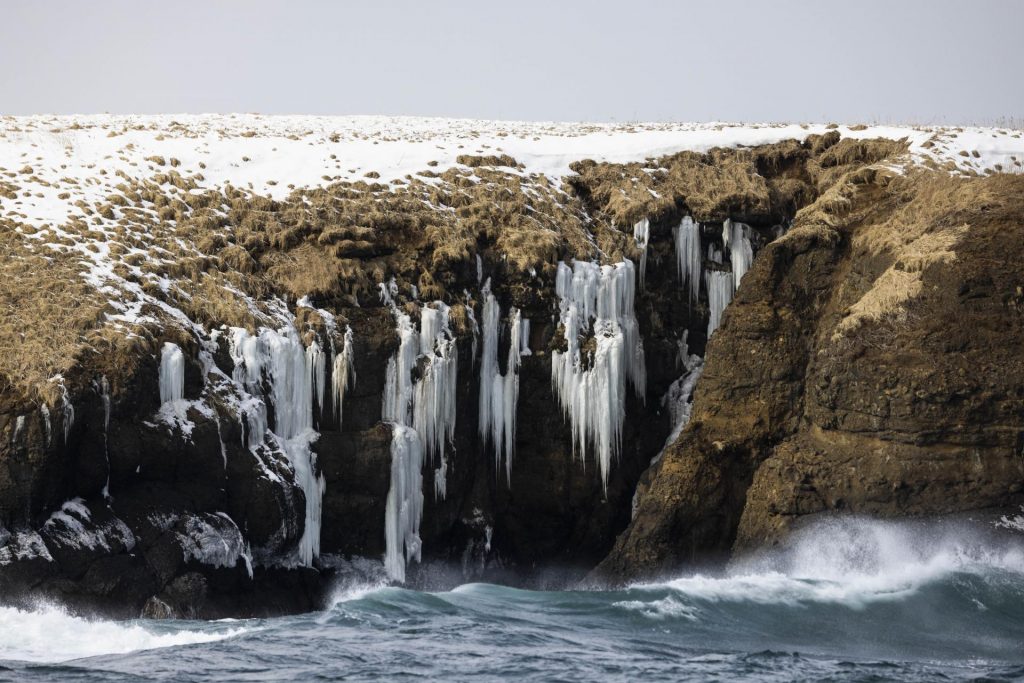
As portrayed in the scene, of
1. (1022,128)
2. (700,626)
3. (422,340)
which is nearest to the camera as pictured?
(700,626)

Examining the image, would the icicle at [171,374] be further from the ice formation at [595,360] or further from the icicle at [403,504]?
the ice formation at [595,360]

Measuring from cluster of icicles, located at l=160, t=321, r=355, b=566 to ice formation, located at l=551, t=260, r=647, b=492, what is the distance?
519 centimetres

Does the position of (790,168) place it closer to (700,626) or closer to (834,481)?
(834,481)

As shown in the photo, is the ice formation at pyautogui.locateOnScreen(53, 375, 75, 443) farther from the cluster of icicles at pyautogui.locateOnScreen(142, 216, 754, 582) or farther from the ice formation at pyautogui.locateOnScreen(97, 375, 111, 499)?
the cluster of icicles at pyautogui.locateOnScreen(142, 216, 754, 582)

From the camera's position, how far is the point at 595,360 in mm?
33062

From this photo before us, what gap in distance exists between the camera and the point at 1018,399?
29594 mm

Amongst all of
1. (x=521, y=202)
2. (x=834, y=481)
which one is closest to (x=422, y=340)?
(x=521, y=202)

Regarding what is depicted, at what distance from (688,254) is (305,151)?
1043 cm

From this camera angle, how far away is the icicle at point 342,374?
30797 mm

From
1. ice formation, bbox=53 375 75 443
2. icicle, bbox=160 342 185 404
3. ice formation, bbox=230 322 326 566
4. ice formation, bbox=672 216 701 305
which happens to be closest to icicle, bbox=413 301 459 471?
ice formation, bbox=230 322 326 566

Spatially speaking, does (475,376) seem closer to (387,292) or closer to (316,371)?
(387,292)

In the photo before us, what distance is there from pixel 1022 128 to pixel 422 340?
19931 mm

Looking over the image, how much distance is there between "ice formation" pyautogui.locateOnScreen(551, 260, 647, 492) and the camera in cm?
3297

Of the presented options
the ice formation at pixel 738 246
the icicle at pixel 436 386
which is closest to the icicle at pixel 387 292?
the icicle at pixel 436 386
